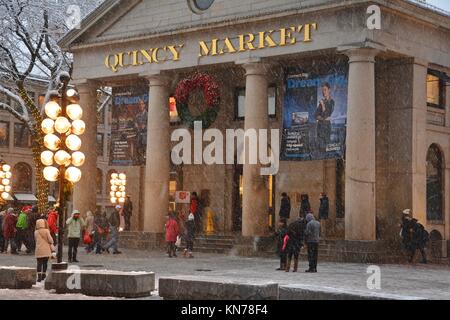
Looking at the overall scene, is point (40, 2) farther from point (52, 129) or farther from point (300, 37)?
point (52, 129)

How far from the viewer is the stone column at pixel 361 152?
27969 mm

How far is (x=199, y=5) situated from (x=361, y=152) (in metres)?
10.1

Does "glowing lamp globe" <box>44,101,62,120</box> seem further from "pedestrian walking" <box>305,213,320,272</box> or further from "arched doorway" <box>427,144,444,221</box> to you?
"arched doorway" <box>427,144,444,221</box>

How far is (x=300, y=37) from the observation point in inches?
1166

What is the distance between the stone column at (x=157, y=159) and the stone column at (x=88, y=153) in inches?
150

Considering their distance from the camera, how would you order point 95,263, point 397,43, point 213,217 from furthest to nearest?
point 213,217 < point 397,43 < point 95,263

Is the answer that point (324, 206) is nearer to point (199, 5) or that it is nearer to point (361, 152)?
point (361, 152)

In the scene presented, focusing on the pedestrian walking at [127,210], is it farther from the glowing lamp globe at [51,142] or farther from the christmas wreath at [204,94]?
the glowing lamp globe at [51,142]

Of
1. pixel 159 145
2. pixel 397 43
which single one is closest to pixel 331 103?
pixel 397 43

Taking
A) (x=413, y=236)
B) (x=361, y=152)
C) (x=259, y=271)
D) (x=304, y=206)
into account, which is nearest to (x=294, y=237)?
(x=259, y=271)

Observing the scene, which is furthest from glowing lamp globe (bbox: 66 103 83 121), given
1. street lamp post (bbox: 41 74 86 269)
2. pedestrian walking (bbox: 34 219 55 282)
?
pedestrian walking (bbox: 34 219 55 282)

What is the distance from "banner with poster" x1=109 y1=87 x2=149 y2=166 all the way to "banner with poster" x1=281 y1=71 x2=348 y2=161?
813 centimetres

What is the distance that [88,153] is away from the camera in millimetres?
37500

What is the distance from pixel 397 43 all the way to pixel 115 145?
47.6ft
